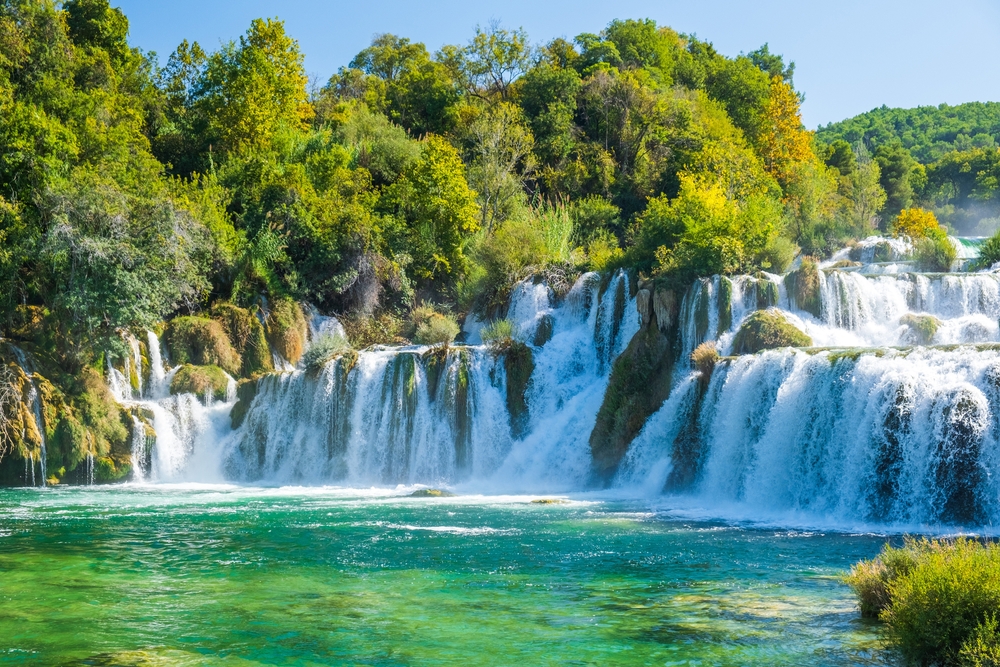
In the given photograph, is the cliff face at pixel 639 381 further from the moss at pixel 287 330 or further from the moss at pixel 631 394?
the moss at pixel 287 330

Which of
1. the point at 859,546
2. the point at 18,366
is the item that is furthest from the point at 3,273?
the point at 859,546

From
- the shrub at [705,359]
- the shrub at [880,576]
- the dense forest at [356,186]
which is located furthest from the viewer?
the dense forest at [356,186]

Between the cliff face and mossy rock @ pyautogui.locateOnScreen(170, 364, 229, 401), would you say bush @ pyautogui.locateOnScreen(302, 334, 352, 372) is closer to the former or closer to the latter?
mossy rock @ pyautogui.locateOnScreen(170, 364, 229, 401)

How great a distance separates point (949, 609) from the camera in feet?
30.2

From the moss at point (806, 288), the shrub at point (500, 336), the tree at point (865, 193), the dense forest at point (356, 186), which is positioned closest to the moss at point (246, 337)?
the dense forest at point (356, 186)

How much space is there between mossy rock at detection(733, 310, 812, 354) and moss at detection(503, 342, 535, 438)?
7317mm

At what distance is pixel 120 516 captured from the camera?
21891mm

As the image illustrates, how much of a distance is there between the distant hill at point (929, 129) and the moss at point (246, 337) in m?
59.9

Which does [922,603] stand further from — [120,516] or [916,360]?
[120,516]

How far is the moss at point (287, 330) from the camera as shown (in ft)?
118

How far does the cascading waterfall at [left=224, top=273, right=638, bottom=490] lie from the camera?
30.6 metres

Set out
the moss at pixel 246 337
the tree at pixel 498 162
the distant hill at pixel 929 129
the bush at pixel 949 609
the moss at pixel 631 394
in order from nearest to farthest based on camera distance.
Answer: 1. the bush at pixel 949 609
2. the moss at pixel 631 394
3. the moss at pixel 246 337
4. the tree at pixel 498 162
5. the distant hill at pixel 929 129

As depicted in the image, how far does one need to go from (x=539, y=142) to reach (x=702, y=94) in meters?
9.25

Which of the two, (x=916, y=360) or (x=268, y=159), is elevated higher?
(x=268, y=159)
